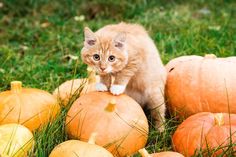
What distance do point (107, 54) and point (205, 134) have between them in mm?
813

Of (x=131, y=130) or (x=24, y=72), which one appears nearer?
(x=131, y=130)

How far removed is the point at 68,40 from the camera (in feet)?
18.4

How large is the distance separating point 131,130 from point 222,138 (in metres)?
0.54

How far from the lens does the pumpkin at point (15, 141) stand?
8.90ft

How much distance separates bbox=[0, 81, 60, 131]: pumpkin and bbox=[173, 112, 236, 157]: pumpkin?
2.80 feet

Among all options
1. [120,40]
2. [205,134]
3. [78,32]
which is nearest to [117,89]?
[120,40]

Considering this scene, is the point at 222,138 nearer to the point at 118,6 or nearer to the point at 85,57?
the point at 85,57

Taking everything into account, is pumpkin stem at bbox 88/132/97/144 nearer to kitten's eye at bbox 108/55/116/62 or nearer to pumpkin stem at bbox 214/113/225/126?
kitten's eye at bbox 108/55/116/62

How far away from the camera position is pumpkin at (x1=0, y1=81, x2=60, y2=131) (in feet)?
10.5

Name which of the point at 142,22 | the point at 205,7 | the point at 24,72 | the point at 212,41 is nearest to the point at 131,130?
the point at 24,72

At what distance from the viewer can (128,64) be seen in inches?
130

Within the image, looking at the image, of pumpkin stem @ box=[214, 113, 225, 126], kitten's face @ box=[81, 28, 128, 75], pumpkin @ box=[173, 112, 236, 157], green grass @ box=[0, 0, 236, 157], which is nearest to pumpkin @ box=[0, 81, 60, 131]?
green grass @ box=[0, 0, 236, 157]

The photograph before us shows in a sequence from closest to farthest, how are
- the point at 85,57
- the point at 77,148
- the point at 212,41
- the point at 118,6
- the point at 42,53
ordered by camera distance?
the point at 77,148, the point at 85,57, the point at 212,41, the point at 42,53, the point at 118,6

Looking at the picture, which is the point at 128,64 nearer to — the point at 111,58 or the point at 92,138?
the point at 111,58
